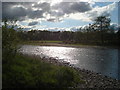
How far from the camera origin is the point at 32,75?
6.30 meters

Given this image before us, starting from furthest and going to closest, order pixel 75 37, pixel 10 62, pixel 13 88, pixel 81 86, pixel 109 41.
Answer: pixel 75 37, pixel 109 41, pixel 81 86, pixel 10 62, pixel 13 88

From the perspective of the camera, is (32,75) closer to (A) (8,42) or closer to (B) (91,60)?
(A) (8,42)

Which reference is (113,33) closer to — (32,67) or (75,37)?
(75,37)

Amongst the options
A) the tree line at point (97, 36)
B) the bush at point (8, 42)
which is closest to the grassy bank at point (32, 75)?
the bush at point (8, 42)

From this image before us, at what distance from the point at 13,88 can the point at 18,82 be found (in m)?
0.27

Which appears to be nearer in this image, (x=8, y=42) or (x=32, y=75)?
(x=32, y=75)

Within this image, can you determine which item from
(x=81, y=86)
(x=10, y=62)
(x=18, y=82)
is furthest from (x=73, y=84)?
(x=10, y=62)

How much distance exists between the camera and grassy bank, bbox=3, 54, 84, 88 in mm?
5949

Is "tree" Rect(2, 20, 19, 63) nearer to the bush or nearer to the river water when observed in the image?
the bush

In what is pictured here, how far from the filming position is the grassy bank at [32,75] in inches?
234

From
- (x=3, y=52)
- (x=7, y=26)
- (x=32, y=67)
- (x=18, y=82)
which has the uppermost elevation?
(x=7, y=26)

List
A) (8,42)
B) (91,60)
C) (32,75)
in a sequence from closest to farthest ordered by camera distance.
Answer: (32,75), (8,42), (91,60)

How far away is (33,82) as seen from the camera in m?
6.11

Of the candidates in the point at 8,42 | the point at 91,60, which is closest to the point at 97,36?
the point at 91,60
